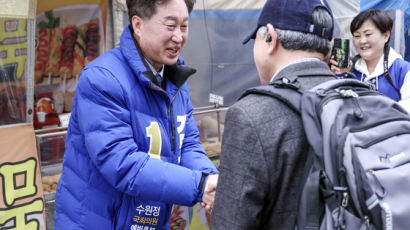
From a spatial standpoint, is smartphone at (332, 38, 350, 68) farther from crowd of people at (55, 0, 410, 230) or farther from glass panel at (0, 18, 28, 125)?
glass panel at (0, 18, 28, 125)

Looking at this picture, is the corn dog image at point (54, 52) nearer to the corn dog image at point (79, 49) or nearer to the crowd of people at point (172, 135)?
the corn dog image at point (79, 49)

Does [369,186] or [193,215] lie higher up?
[369,186]

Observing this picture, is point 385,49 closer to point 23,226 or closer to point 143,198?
point 143,198

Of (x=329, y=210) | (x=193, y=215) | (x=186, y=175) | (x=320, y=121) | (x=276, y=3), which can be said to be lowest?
(x=193, y=215)

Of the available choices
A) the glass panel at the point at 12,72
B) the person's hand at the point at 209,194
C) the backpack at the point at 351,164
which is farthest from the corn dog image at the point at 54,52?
the backpack at the point at 351,164

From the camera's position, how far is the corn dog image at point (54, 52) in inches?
221

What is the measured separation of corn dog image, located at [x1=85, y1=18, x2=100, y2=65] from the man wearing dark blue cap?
442 cm

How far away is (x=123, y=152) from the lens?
2.02 meters

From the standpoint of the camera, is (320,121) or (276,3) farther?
(276,3)

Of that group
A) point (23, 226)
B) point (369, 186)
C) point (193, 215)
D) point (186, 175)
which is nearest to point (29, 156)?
point (23, 226)

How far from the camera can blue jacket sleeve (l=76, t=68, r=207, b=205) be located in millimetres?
2021

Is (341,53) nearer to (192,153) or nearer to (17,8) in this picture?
(192,153)

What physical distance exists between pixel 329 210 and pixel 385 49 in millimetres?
3337

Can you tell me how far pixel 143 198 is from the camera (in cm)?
215
